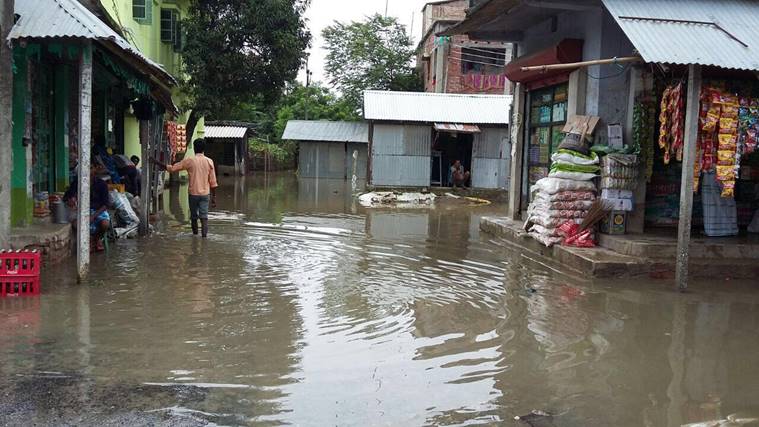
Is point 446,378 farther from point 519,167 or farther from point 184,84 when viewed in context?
point 184,84

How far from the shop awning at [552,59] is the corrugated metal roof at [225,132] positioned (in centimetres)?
2842

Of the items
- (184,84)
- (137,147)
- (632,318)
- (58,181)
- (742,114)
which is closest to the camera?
(632,318)

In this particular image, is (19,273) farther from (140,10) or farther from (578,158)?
(140,10)

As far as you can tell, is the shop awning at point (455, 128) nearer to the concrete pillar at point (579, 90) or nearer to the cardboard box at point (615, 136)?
the concrete pillar at point (579, 90)

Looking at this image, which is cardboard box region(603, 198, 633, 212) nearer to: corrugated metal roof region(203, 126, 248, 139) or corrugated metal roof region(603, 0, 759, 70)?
corrugated metal roof region(603, 0, 759, 70)

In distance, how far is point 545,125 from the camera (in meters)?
13.0

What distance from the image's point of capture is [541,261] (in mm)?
10500

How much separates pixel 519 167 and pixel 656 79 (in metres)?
4.32

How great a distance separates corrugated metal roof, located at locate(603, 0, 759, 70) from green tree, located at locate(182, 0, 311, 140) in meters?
15.3

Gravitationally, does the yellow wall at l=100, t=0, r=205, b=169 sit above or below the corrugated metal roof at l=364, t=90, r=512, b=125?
above

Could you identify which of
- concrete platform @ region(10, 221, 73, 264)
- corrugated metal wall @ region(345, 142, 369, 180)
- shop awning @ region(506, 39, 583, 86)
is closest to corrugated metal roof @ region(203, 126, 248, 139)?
corrugated metal wall @ region(345, 142, 369, 180)

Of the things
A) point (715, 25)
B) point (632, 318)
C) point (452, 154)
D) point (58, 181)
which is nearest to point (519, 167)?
point (715, 25)

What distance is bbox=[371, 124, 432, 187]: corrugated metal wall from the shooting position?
27172 mm

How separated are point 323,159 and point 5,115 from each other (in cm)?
2846
